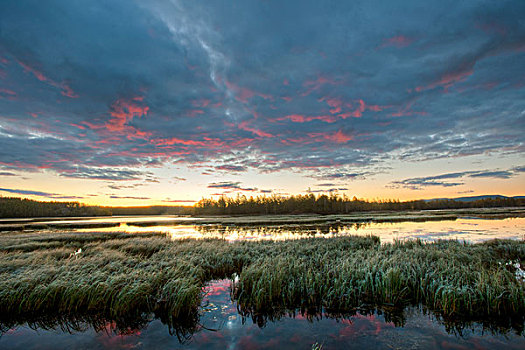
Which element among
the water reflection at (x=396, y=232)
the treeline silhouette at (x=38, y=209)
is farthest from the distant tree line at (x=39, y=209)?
the water reflection at (x=396, y=232)

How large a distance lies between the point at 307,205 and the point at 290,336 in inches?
5515

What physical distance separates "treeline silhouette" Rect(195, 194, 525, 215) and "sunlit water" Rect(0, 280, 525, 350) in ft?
434

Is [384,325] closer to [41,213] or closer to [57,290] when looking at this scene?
[57,290]

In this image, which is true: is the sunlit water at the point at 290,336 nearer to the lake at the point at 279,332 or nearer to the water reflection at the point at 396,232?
the lake at the point at 279,332

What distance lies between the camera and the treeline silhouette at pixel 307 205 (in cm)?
14162

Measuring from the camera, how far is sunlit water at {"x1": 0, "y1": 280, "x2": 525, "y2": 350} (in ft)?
21.2

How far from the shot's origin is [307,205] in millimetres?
143875

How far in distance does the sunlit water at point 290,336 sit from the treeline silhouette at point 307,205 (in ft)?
434

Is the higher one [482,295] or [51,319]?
[482,295]

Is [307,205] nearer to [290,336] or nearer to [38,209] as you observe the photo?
[290,336]

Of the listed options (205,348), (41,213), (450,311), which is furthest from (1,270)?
(41,213)

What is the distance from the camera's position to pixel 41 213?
15788 centimetres

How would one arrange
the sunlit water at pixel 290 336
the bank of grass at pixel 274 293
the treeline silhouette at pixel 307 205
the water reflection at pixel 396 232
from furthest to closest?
the treeline silhouette at pixel 307 205, the water reflection at pixel 396 232, the bank of grass at pixel 274 293, the sunlit water at pixel 290 336

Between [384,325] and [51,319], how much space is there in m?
11.3
